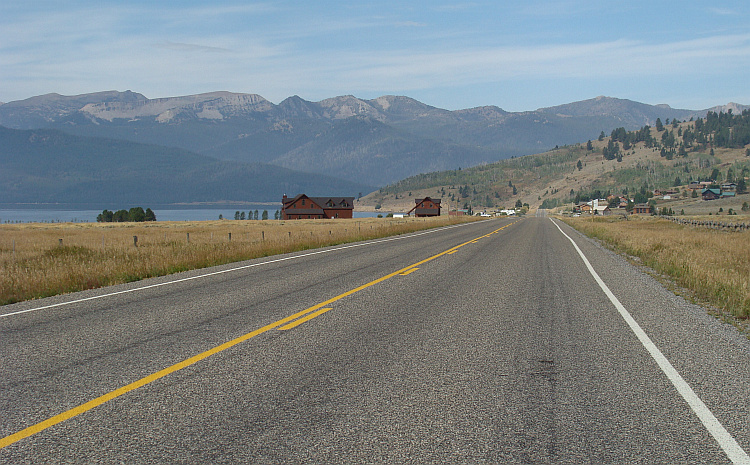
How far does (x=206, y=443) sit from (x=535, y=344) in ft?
14.3

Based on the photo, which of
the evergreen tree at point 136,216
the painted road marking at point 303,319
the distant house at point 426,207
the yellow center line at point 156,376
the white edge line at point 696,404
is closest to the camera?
the white edge line at point 696,404

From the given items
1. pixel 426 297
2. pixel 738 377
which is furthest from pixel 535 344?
pixel 426 297

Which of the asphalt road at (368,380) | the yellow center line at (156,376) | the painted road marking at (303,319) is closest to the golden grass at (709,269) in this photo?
the asphalt road at (368,380)

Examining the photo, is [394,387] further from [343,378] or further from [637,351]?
[637,351]

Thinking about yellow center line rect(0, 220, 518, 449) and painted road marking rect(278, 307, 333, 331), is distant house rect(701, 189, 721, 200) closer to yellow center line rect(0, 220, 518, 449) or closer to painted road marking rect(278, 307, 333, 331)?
painted road marking rect(278, 307, 333, 331)

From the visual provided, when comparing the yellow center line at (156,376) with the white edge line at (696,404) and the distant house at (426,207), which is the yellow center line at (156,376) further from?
the distant house at (426,207)

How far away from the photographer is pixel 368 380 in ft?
18.1

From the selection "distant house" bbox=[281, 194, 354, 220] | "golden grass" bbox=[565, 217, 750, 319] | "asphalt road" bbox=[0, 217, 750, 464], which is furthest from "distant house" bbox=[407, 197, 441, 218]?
"asphalt road" bbox=[0, 217, 750, 464]

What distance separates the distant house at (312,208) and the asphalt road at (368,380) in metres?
108

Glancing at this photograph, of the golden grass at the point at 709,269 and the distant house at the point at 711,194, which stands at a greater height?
the distant house at the point at 711,194

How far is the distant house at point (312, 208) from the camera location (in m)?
118

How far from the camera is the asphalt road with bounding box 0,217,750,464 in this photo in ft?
13.4

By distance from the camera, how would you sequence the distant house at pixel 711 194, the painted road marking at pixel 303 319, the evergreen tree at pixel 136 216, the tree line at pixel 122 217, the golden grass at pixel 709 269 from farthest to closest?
the distant house at pixel 711 194 → the evergreen tree at pixel 136 216 → the tree line at pixel 122 217 → the golden grass at pixel 709 269 → the painted road marking at pixel 303 319

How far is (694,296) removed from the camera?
11.4m
